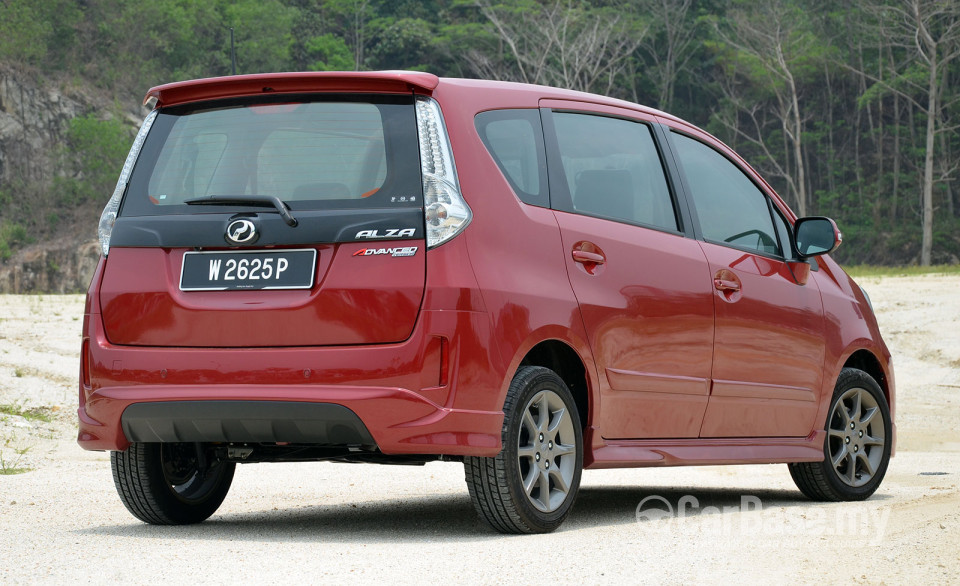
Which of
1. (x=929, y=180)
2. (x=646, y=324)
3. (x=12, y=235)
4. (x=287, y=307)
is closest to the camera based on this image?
(x=287, y=307)

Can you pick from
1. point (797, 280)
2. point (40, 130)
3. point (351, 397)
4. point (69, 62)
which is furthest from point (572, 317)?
point (69, 62)

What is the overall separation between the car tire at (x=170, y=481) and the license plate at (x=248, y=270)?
3.02 feet

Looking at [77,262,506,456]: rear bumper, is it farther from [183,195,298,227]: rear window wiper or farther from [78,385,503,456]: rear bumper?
[183,195,298,227]: rear window wiper

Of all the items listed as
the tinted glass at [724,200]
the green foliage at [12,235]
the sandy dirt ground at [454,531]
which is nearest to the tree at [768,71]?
the green foliage at [12,235]

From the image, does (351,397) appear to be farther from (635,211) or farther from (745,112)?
(745,112)

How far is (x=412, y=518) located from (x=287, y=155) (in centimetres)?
192

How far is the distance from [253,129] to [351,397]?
4.01 feet

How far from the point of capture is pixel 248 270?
5.18 meters

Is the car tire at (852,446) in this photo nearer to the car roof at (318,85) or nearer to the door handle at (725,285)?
the door handle at (725,285)

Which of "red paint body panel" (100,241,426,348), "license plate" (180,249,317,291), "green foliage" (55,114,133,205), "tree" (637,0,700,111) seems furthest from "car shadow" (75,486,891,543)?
"tree" (637,0,700,111)

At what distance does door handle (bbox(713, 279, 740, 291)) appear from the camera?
21.1ft

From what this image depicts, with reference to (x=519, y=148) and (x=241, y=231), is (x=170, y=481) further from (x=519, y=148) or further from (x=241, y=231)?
(x=519, y=148)

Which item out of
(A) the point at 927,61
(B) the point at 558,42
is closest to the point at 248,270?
(B) the point at 558,42

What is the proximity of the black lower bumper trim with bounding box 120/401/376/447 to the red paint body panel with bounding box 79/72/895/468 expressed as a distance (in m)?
0.04
